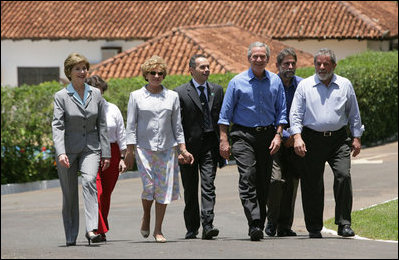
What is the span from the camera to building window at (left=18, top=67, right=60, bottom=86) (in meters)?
41.8

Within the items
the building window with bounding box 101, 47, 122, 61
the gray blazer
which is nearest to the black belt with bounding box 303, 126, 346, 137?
the gray blazer

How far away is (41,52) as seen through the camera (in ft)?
138

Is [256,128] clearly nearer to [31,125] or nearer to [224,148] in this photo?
[224,148]

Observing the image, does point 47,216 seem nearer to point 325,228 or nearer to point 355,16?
point 325,228

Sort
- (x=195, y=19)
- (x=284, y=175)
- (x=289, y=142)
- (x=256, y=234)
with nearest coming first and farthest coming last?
(x=256, y=234), (x=289, y=142), (x=284, y=175), (x=195, y=19)

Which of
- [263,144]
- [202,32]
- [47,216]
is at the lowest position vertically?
[47,216]

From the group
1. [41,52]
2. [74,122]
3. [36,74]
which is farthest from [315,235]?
[41,52]

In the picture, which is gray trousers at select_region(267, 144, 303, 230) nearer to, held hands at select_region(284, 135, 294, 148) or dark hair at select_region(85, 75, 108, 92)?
held hands at select_region(284, 135, 294, 148)

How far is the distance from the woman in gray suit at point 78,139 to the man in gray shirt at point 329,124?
201 centimetres

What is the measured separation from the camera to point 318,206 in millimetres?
11234

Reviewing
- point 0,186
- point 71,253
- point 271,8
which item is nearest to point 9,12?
point 271,8

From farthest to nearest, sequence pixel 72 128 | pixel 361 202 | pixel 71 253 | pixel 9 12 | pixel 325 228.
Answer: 1. pixel 9 12
2. pixel 361 202
3. pixel 325 228
4. pixel 72 128
5. pixel 71 253

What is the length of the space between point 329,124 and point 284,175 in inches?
41.4

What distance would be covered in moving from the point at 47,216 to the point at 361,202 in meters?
4.98
